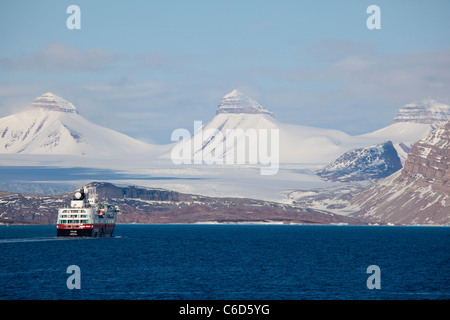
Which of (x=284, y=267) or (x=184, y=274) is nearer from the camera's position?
(x=184, y=274)
